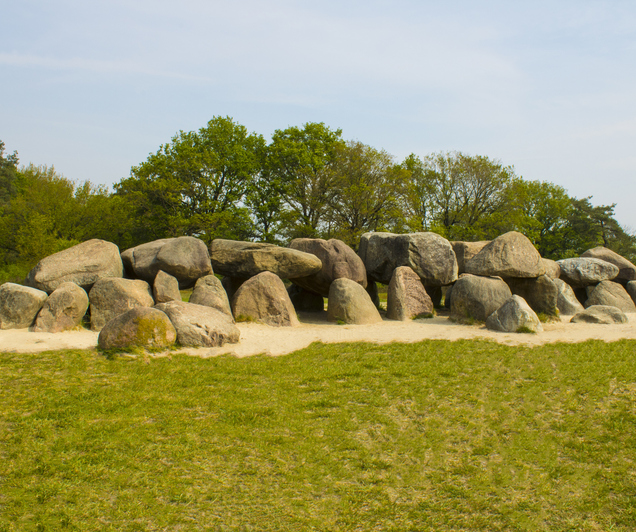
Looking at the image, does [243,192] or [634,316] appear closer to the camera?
[634,316]

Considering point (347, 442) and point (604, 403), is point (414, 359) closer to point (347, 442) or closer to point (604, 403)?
point (604, 403)

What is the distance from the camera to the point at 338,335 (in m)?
12.1

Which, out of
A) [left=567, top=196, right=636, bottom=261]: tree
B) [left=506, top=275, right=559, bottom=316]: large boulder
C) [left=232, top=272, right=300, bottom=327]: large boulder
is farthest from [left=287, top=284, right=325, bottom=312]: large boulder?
[left=567, top=196, right=636, bottom=261]: tree

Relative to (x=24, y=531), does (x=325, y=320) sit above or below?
above

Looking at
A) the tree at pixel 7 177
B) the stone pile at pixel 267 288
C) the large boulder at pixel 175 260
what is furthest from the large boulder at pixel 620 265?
the tree at pixel 7 177

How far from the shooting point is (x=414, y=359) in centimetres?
927

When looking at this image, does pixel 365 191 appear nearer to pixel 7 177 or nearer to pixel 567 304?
pixel 567 304

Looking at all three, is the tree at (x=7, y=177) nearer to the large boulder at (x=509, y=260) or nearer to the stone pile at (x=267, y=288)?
the stone pile at (x=267, y=288)

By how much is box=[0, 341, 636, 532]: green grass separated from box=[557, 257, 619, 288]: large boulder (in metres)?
10.4

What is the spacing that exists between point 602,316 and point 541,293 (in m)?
1.66

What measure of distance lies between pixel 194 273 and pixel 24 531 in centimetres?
969

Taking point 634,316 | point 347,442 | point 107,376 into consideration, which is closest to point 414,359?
point 347,442

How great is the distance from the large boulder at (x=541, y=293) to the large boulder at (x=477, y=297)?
138cm

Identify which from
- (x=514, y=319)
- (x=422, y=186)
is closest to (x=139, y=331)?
(x=514, y=319)
